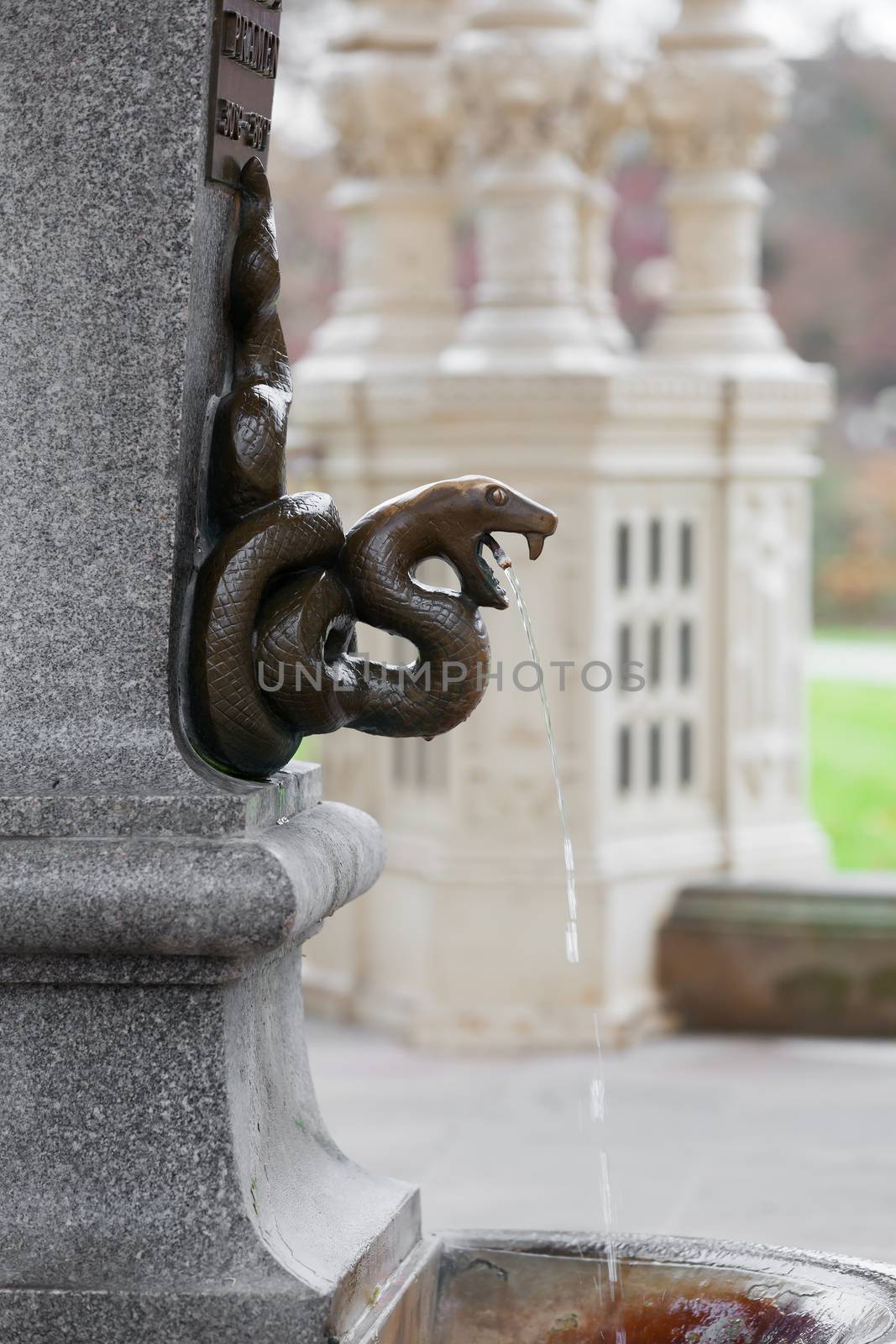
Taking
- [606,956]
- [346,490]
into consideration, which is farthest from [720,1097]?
[346,490]

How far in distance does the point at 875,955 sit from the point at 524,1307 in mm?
3640

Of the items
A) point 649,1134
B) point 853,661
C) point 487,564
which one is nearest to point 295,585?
point 487,564

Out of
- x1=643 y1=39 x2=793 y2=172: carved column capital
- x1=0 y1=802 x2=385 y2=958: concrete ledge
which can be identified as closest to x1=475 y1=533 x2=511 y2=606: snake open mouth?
x1=0 y1=802 x2=385 y2=958: concrete ledge

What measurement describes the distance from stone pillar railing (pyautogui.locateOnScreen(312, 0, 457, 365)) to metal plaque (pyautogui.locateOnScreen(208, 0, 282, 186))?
3.91 meters

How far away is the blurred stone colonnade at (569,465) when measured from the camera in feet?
19.1

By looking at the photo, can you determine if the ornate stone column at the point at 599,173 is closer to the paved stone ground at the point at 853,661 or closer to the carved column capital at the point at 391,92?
the carved column capital at the point at 391,92

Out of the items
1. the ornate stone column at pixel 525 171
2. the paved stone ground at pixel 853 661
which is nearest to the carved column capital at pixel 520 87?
the ornate stone column at pixel 525 171

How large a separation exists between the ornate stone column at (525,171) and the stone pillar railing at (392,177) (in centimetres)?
36

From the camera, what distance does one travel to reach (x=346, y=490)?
20.4 feet

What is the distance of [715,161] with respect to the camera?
6.38 meters

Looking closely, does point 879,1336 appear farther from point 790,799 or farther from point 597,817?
point 790,799

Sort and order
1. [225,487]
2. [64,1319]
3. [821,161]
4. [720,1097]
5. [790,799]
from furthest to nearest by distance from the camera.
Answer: [821,161] → [790,799] → [720,1097] → [225,487] → [64,1319]

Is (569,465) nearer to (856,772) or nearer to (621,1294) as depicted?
(621,1294)

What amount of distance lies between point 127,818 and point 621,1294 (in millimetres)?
883
